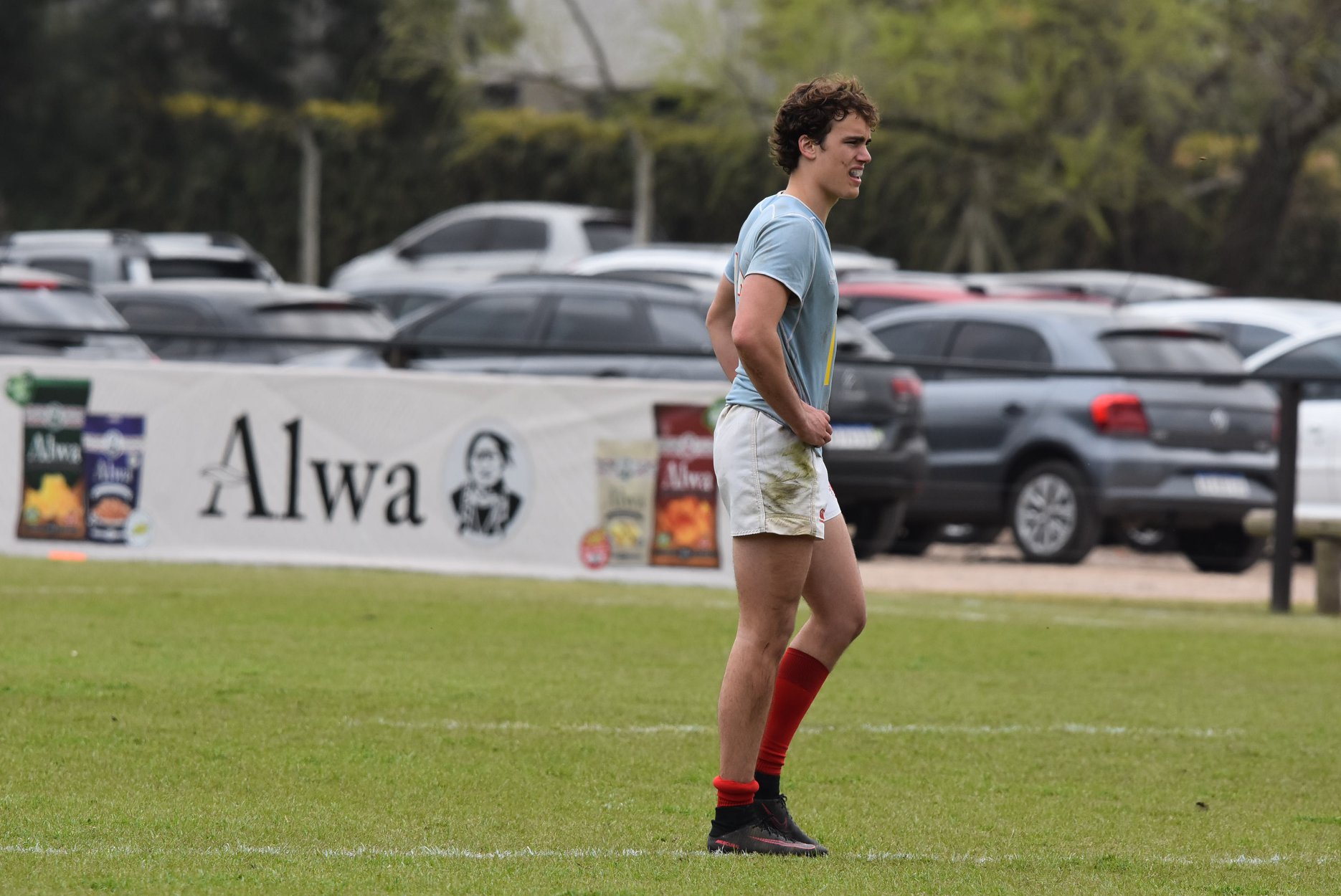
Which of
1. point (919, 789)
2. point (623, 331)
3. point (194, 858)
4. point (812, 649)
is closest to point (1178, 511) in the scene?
point (623, 331)

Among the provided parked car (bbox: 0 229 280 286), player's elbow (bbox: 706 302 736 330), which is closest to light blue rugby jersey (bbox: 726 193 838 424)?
player's elbow (bbox: 706 302 736 330)

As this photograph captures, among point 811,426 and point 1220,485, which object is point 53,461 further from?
point 811,426

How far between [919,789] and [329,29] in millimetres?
44894

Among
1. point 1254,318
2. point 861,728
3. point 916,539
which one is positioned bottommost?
point 861,728

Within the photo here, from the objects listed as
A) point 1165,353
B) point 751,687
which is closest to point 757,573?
point 751,687

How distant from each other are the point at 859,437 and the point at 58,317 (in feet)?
21.9

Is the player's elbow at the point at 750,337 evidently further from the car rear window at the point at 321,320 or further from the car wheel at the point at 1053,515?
the car rear window at the point at 321,320

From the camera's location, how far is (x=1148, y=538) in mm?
15789

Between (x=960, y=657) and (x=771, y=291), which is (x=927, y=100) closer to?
(x=960, y=657)

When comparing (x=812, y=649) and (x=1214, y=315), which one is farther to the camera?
(x=1214, y=315)

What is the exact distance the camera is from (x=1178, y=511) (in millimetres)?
14703

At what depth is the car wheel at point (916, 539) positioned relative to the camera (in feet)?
50.5

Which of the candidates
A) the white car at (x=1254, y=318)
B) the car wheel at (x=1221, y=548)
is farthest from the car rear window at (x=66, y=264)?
the car wheel at (x=1221, y=548)

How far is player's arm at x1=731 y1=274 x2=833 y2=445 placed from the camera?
17.0 feet
